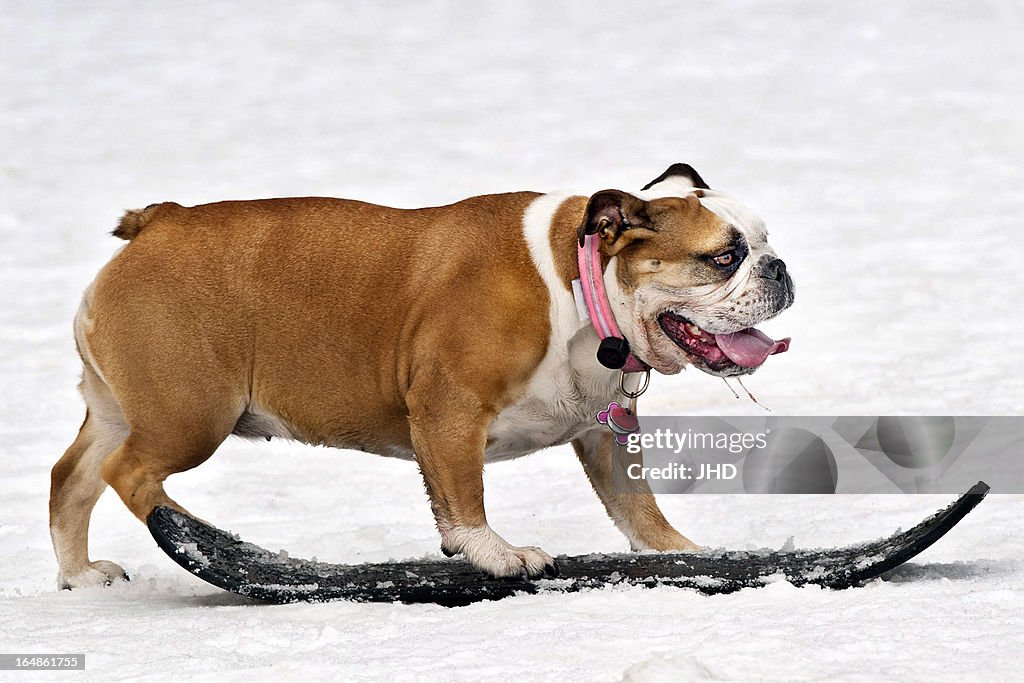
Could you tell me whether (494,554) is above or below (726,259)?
below

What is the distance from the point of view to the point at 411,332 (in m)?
4.54

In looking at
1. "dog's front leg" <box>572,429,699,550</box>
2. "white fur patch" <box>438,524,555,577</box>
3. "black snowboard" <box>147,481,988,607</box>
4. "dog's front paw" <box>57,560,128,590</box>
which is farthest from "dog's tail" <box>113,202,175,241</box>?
"dog's front leg" <box>572,429,699,550</box>

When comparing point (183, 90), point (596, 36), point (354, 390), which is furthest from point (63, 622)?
point (596, 36)

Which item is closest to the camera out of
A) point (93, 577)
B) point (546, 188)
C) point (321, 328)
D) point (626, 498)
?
point (321, 328)

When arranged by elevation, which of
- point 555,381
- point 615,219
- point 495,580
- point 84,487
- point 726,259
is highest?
point 615,219

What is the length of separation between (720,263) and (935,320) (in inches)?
201

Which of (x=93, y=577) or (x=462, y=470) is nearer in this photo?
(x=462, y=470)

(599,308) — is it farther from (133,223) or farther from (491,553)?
(133,223)

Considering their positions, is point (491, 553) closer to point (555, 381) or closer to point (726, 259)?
point (555, 381)

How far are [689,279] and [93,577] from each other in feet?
7.37

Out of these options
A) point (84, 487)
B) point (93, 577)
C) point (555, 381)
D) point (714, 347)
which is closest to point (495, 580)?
point (555, 381)

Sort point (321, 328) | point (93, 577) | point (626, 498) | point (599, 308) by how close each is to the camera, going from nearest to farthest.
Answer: point (599, 308)
point (321, 328)
point (93, 577)
point (626, 498)

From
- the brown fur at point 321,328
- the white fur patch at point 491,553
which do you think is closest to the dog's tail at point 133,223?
the brown fur at point 321,328

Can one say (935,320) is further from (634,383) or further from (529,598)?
(529,598)
